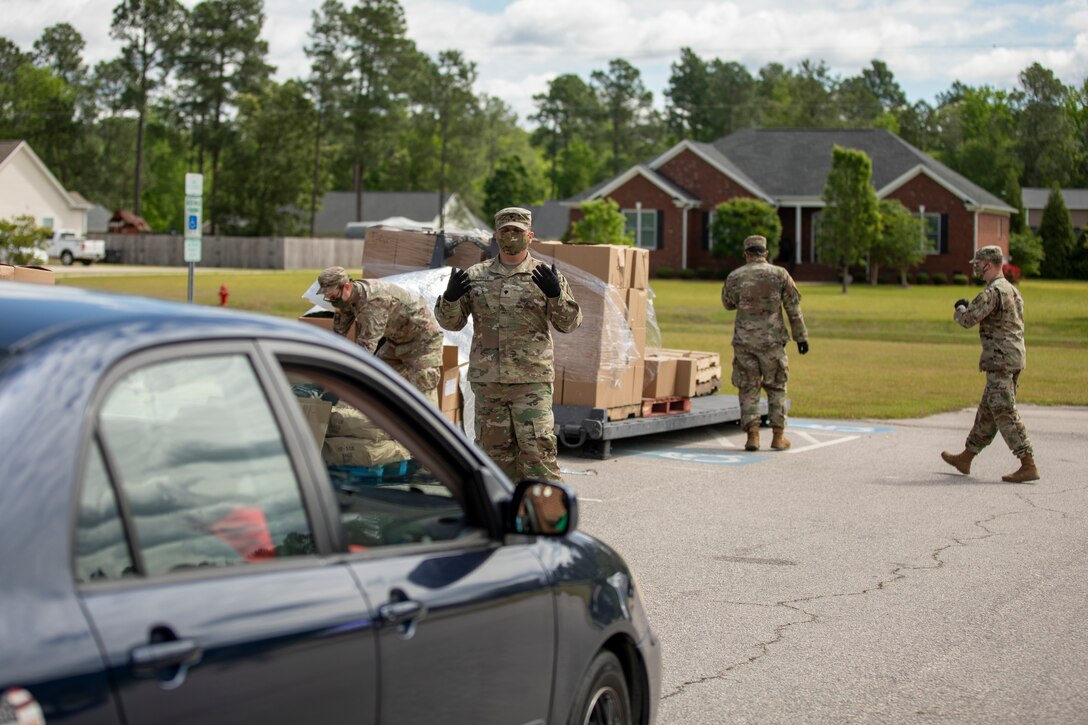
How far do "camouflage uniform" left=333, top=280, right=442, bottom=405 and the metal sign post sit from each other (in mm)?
7674

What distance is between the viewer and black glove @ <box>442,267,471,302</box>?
8.77 metres

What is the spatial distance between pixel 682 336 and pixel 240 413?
98.0 feet

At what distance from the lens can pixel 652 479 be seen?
12.4m

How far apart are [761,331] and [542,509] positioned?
35.0 ft

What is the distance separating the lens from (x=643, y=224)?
65375 millimetres

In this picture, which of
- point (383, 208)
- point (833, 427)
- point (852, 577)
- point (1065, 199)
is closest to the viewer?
point (852, 577)

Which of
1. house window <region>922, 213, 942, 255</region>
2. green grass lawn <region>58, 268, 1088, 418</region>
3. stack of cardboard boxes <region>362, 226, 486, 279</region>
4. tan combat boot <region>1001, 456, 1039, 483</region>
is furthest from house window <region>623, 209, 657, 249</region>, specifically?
tan combat boot <region>1001, 456, 1039, 483</region>

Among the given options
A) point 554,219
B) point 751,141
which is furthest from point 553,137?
point 751,141

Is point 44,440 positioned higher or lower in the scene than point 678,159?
lower

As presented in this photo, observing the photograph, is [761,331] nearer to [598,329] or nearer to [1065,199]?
[598,329]

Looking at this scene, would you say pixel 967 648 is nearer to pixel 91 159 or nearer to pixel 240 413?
pixel 240 413

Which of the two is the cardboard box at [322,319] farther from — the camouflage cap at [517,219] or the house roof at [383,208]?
the house roof at [383,208]

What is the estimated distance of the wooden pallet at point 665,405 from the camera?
1424 cm

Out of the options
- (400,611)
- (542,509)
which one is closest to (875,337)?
(542,509)
